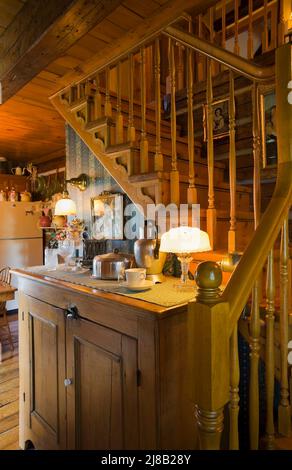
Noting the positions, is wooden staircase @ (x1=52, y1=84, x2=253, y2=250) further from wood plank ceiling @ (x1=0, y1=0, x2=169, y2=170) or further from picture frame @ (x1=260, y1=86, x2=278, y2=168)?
picture frame @ (x1=260, y1=86, x2=278, y2=168)

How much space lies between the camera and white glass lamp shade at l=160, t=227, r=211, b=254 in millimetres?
1287

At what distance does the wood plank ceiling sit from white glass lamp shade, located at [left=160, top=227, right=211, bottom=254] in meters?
1.37

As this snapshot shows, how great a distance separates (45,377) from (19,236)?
11.2ft

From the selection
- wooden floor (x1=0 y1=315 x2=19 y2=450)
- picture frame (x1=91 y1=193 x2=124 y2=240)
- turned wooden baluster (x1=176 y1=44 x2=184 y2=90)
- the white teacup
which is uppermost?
turned wooden baluster (x1=176 y1=44 x2=184 y2=90)

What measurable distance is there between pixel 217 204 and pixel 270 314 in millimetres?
1055

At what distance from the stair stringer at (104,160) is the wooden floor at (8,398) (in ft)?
6.02

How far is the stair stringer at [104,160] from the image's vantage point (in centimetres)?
177

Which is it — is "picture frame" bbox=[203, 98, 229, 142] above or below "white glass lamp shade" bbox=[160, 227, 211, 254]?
above

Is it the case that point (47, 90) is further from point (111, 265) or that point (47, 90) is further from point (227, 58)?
point (111, 265)

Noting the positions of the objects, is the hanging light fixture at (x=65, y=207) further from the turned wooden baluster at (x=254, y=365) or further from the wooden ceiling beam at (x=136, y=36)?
the turned wooden baluster at (x=254, y=365)

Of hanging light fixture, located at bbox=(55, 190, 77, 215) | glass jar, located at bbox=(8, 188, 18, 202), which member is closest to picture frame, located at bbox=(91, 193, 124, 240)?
hanging light fixture, located at bbox=(55, 190, 77, 215)

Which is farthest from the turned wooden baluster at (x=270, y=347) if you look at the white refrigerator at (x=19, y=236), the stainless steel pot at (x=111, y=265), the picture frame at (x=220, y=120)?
the white refrigerator at (x=19, y=236)
